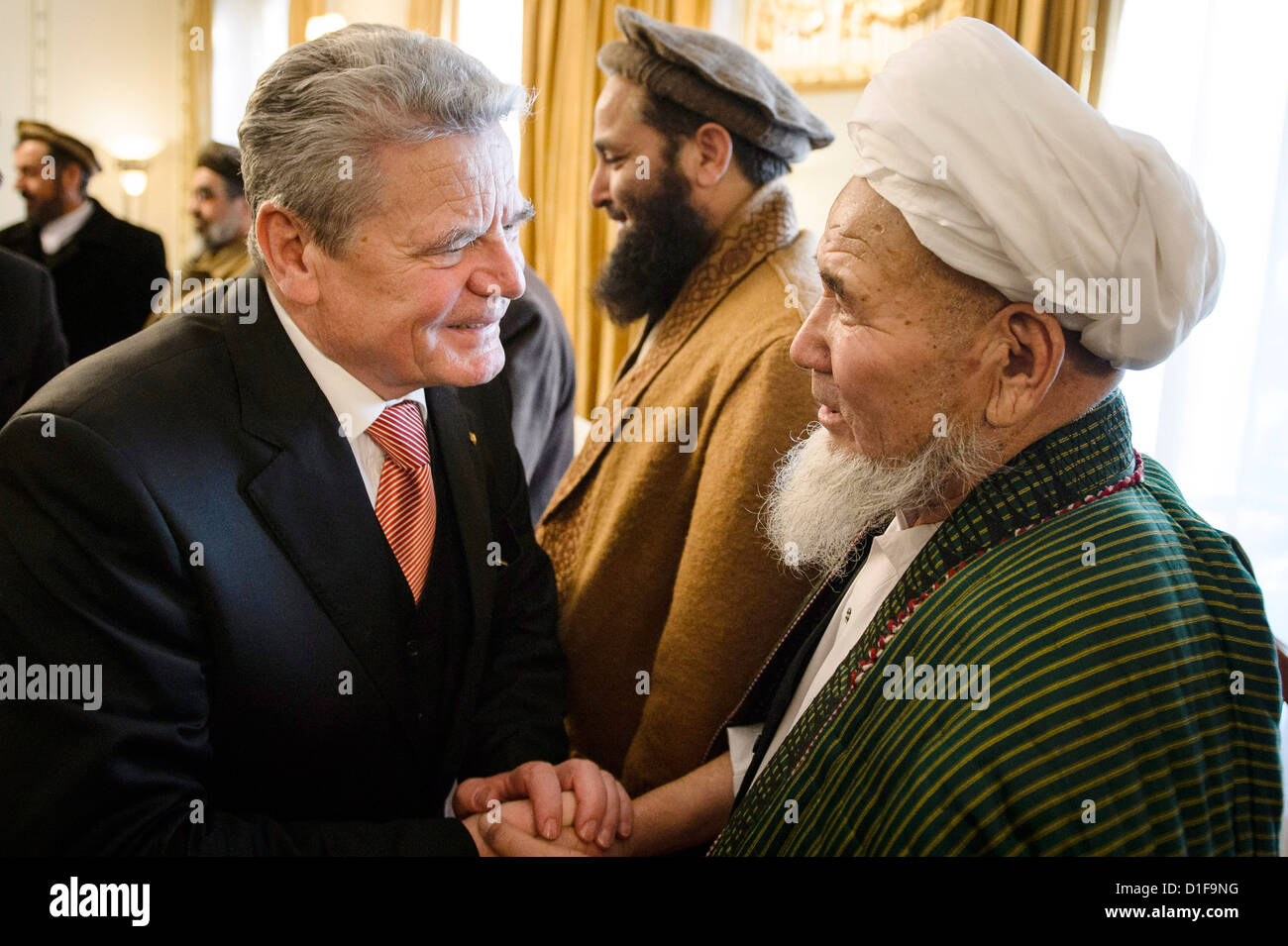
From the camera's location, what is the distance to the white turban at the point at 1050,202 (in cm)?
117

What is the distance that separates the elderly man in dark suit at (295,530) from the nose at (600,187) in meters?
1.02

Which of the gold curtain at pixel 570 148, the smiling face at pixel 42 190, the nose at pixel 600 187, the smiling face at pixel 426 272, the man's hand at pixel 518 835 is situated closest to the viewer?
the smiling face at pixel 426 272

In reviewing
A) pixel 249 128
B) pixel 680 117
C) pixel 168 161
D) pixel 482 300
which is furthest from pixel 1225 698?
pixel 168 161

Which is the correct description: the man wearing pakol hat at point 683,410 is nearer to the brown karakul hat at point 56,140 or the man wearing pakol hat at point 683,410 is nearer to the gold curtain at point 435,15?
the brown karakul hat at point 56,140

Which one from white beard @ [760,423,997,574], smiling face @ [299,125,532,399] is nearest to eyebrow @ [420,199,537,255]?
smiling face @ [299,125,532,399]

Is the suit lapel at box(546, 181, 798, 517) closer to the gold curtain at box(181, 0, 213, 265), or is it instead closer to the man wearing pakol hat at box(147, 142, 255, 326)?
the man wearing pakol hat at box(147, 142, 255, 326)

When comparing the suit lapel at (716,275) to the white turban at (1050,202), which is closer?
the white turban at (1050,202)

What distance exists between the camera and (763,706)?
A: 5.74ft

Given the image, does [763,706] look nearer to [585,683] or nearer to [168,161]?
[585,683]

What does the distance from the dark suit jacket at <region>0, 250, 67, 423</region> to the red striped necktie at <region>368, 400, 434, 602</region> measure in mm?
1943

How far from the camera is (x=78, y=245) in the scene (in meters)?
3.83

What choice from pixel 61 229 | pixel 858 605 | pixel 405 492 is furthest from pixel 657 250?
pixel 61 229

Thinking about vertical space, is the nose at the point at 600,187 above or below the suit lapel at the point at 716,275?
above

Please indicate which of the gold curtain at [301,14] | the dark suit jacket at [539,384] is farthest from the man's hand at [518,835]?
the gold curtain at [301,14]
